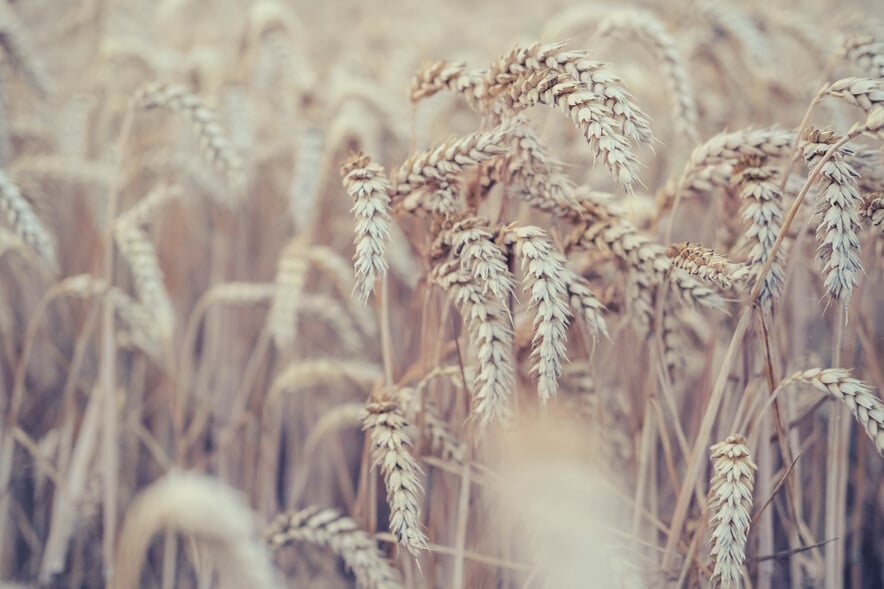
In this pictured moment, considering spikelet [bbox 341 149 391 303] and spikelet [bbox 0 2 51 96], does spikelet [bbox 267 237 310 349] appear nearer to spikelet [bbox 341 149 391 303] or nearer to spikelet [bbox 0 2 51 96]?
spikelet [bbox 341 149 391 303]

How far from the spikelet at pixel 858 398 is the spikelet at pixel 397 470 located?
21.8 inches

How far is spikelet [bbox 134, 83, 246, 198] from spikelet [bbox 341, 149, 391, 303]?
0.45 meters

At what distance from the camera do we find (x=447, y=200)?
98cm

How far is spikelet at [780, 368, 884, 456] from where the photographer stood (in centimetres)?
83

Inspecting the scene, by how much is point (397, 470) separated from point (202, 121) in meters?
0.79

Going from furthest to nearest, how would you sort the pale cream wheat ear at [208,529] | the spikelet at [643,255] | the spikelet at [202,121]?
the spikelet at [202,121]
the spikelet at [643,255]
the pale cream wheat ear at [208,529]

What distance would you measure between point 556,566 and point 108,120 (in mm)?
1896

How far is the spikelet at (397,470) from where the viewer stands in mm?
893

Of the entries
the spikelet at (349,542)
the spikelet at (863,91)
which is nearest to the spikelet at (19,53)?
the spikelet at (349,542)

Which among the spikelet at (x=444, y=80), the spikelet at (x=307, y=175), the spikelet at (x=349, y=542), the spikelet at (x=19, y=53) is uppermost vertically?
the spikelet at (x=19, y=53)

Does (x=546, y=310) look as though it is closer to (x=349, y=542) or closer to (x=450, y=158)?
(x=450, y=158)

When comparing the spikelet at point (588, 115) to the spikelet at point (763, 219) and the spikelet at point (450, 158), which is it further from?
the spikelet at point (763, 219)

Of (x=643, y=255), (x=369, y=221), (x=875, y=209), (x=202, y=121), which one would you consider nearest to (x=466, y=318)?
(x=369, y=221)

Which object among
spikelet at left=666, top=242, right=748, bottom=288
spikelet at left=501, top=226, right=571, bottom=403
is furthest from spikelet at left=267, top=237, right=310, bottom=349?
spikelet at left=666, top=242, right=748, bottom=288
